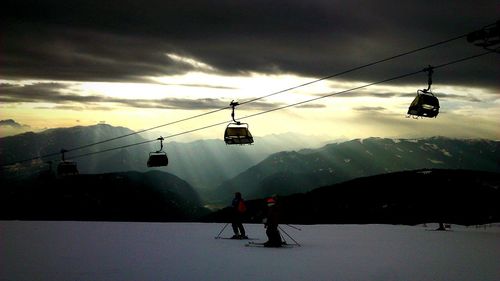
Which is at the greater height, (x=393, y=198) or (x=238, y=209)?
(x=393, y=198)

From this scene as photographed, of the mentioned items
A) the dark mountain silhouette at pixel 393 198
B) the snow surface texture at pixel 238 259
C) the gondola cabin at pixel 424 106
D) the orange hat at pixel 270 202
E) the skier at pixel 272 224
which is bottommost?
the snow surface texture at pixel 238 259

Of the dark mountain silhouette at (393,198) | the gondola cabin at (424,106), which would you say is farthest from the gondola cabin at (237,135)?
the dark mountain silhouette at (393,198)

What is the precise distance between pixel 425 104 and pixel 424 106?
0.08m

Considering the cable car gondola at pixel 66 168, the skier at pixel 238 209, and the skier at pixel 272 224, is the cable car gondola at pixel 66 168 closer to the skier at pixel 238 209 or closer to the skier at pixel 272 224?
the skier at pixel 238 209

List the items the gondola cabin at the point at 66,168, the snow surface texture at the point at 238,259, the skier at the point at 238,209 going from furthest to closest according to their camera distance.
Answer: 1. the gondola cabin at the point at 66,168
2. the skier at the point at 238,209
3. the snow surface texture at the point at 238,259

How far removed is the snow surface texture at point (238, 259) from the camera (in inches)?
563

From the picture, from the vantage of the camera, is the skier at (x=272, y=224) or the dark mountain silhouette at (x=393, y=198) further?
the dark mountain silhouette at (x=393, y=198)

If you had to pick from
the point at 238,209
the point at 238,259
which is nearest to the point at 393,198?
the point at 238,209

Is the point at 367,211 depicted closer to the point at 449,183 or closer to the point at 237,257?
the point at 449,183

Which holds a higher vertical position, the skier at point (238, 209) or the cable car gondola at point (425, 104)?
the cable car gondola at point (425, 104)

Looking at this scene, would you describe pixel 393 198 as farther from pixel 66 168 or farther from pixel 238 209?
pixel 238 209

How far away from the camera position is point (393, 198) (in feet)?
532

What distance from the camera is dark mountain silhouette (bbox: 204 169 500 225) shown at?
13450 cm

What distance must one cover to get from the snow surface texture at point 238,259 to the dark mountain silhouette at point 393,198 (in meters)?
104
